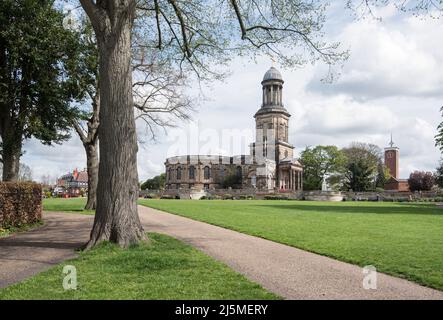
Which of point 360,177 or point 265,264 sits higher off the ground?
point 360,177

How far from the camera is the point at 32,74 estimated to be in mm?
19516

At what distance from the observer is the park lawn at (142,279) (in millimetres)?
5871

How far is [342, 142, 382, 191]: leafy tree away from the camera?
7500 centimetres

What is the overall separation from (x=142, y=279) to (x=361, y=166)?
2902 inches

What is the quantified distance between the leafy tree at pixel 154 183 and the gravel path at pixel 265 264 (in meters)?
124

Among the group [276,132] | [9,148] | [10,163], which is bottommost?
[10,163]

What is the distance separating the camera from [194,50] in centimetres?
1655

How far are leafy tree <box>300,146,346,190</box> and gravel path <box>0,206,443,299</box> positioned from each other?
85807 mm

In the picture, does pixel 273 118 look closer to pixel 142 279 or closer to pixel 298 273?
pixel 298 273

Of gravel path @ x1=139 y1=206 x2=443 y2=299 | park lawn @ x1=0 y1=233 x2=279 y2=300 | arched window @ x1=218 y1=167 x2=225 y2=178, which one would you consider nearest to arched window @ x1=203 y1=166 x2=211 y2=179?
arched window @ x1=218 y1=167 x2=225 y2=178

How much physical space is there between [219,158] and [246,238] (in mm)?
107426

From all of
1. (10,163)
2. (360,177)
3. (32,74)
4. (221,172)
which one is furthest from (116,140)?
(221,172)

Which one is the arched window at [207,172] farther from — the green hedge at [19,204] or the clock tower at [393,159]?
the green hedge at [19,204]
